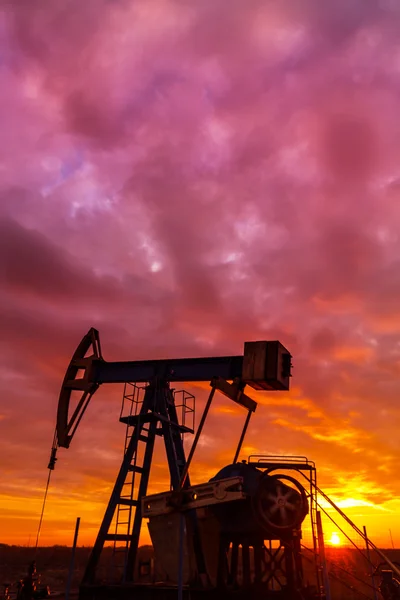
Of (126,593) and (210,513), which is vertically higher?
(210,513)

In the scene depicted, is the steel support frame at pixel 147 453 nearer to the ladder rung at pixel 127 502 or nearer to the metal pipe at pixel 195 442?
the ladder rung at pixel 127 502

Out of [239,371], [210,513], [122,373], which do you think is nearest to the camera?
[210,513]

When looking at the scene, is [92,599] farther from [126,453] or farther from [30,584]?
[126,453]

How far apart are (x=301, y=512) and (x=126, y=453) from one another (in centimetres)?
536

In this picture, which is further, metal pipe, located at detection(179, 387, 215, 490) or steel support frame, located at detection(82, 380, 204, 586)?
steel support frame, located at detection(82, 380, 204, 586)

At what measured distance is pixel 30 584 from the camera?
1510 cm

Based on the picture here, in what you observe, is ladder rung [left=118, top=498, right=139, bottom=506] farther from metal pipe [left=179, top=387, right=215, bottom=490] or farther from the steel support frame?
metal pipe [left=179, top=387, right=215, bottom=490]

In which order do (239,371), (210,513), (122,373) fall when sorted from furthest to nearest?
(122,373) → (239,371) → (210,513)

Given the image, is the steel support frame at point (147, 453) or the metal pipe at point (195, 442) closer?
the metal pipe at point (195, 442)

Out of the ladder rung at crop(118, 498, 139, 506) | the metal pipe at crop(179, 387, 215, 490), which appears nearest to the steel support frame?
the ladder rung at crop(118, 498, 139, 506)

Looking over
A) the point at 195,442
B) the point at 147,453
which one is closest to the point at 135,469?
the point at 147,453

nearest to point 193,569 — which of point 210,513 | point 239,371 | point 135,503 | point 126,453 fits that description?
point 210,513

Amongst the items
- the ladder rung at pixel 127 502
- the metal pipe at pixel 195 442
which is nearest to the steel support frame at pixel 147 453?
the ladder rung at pixel 127 502

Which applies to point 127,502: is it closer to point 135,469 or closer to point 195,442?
point 135,469
